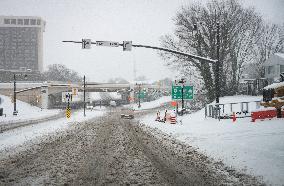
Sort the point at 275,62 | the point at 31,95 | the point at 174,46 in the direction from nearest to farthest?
the point at 174,46, the point at 275,62, the point at 31,95

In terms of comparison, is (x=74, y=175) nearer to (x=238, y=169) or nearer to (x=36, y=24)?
(x=238, y=169)

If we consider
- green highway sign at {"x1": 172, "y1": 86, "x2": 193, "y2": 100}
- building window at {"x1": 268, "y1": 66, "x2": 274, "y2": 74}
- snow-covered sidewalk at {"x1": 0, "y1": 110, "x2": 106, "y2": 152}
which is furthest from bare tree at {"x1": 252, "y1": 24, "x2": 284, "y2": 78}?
snow-covered sidewalk at {"x1": 0, "y1": 110, "x2": 106, "y2": 152}

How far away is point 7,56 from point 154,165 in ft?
649

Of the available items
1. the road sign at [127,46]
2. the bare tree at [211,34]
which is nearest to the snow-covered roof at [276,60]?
the bare tree at [211,34]

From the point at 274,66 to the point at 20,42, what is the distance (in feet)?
572

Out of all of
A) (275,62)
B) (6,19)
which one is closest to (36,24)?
(6,19)

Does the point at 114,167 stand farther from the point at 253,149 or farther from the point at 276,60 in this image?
the point at 276,60

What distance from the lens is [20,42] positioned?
620 feet

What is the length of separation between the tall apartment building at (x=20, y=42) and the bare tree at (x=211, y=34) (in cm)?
16522

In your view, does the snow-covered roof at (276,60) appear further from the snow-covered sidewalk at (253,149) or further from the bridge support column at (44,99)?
the bridge support column at (44,99)

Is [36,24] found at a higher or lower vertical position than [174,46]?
higher

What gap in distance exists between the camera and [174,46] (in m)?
38.2

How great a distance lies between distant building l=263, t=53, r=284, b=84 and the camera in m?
48.5

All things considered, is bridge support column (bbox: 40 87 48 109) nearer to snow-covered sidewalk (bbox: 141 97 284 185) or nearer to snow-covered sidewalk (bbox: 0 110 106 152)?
snow-covered sidewalk (bbox: 0 110 106 152)
